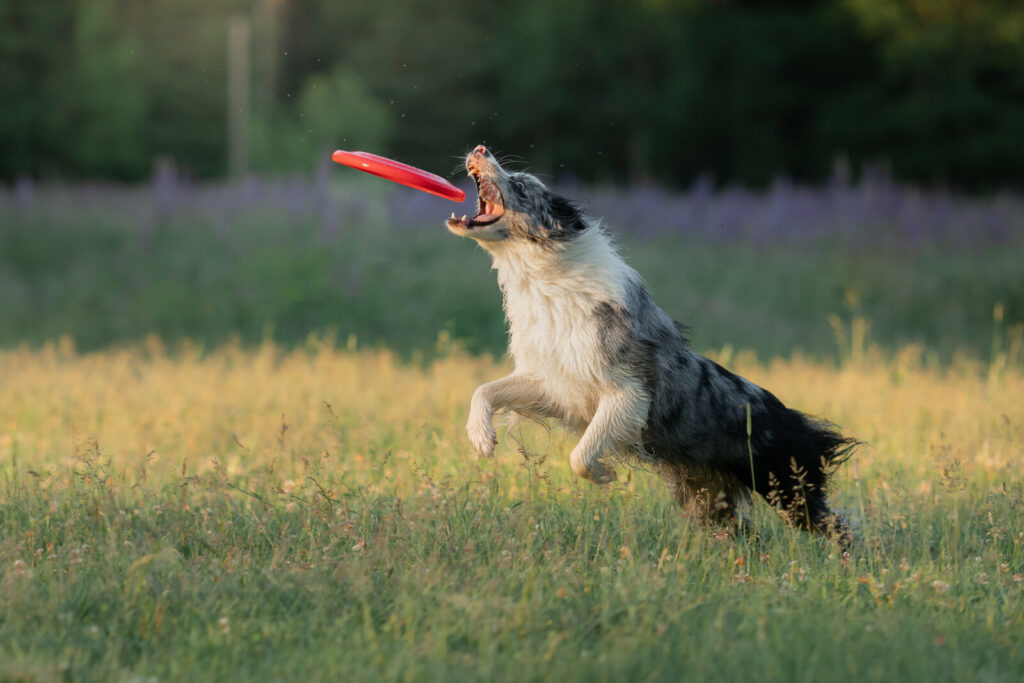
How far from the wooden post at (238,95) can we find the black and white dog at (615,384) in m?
22.1

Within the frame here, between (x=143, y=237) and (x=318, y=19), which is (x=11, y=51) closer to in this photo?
(x=318, y=19)

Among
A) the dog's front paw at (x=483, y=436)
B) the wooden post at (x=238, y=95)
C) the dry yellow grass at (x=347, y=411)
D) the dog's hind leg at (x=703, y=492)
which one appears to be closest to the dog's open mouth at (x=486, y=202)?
the dog's front paw at (x=483, y=436)

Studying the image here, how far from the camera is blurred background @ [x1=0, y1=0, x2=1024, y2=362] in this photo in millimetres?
13414

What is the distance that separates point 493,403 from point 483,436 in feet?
0.81

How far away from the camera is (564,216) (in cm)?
538

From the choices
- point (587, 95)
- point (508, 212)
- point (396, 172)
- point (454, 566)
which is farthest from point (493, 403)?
point (587, 95)

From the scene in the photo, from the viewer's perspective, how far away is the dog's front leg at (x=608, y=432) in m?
4.91

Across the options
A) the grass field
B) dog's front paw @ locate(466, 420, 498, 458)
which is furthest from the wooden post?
dog's front paw @ locate(466, 420, 498, 458)

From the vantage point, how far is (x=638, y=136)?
27.2 metres

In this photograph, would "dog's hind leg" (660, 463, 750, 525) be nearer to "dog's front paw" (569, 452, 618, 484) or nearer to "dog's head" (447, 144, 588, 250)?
"dog's front paw" (569, 452, 618, 484)

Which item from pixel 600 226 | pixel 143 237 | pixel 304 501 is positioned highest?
pixel 600 226

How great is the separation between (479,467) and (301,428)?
6.05ft

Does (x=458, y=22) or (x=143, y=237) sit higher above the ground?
(x=458, y=22)

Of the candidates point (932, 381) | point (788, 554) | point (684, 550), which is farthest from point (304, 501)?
point (932, 381)
